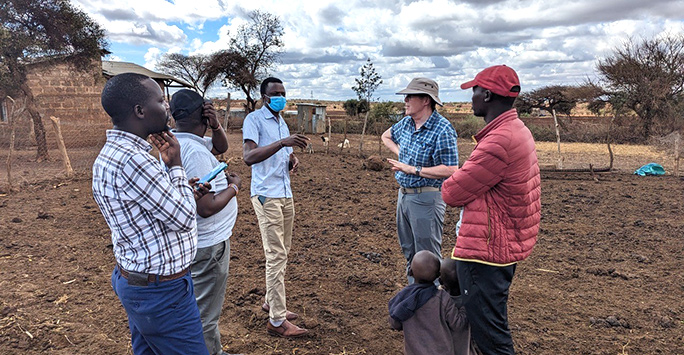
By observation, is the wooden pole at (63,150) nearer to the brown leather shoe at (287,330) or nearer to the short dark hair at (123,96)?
the brown leather shoe at (287,330)

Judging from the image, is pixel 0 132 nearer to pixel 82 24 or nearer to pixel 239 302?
pixel 82 24

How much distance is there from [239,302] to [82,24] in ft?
44.0

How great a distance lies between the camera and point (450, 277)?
241 centimetres

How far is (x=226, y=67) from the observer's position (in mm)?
30781

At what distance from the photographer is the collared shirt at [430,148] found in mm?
3186

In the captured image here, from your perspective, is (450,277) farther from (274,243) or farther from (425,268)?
(274,243)

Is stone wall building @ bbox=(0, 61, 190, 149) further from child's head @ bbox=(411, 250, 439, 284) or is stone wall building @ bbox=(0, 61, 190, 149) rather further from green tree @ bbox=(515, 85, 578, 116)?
green tree @ bbox=(515, 85, 578, 116)

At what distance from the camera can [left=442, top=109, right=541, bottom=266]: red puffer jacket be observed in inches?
85.4

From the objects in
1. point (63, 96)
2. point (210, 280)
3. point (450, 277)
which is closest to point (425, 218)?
point (450, 277)

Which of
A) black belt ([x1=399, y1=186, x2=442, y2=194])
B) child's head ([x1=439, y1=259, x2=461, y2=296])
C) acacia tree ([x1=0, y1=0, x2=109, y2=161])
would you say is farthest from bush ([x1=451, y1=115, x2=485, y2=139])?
child's head ([x1=439, y1=259, x2=461, y2=296])

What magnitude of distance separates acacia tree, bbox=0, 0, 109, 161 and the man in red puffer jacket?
13.8 m

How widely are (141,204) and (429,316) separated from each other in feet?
4.92

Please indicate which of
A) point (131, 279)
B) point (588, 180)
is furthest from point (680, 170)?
point (131, 279)

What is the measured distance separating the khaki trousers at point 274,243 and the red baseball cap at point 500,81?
1.70 meters
